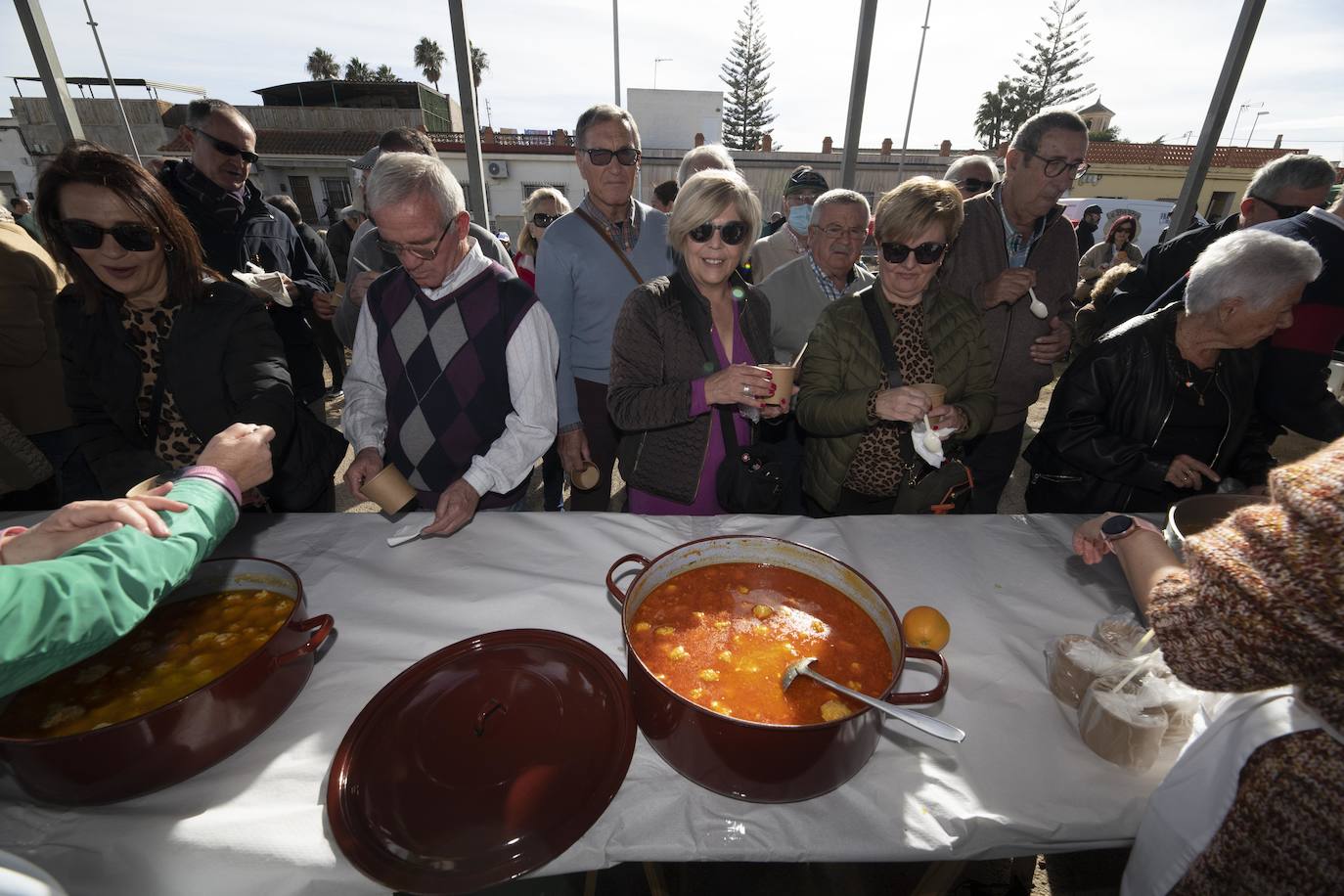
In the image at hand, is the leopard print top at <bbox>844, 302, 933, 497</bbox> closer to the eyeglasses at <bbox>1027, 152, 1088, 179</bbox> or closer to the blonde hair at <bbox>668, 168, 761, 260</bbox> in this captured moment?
the blonde hair at <bbox>668, 168, 761, 260</bbox>

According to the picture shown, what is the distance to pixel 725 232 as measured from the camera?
1932 millimetres

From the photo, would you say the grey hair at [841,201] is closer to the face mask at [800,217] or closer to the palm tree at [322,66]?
the face mask at [800,217]

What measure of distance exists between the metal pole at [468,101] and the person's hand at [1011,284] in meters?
3.03

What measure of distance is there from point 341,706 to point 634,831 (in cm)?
65

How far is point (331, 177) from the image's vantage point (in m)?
22.9

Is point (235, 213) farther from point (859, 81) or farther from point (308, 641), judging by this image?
point (859, 81)

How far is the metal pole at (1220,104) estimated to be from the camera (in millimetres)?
3562

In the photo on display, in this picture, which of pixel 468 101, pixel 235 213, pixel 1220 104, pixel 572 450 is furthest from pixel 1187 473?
pixel 235 213

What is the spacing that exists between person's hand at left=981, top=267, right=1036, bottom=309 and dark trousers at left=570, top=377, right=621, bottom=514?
1.85 metres

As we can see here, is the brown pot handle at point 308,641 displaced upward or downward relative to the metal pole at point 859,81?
downward

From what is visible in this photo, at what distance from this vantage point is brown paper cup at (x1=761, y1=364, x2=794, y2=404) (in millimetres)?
1633

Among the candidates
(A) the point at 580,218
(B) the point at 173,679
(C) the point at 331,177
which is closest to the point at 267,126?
(C) the point at 331,177

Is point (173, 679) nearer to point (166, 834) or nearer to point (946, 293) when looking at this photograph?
point (166, 834)

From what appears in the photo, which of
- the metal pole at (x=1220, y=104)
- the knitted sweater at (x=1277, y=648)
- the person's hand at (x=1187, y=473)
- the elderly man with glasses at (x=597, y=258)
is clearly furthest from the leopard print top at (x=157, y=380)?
the metal pole at (x=1220, y=104)
